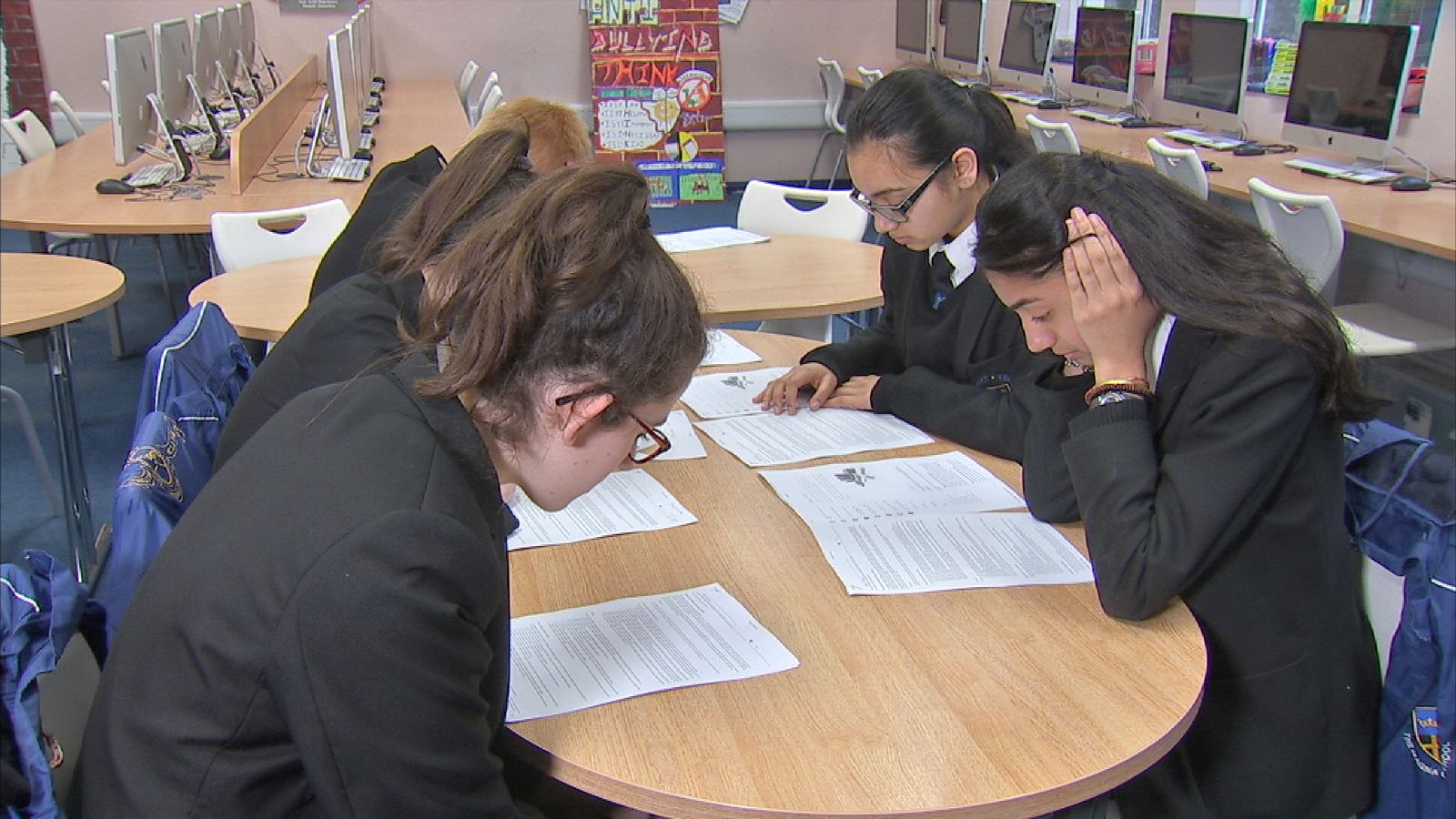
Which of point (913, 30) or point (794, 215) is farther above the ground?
point (913, 30)

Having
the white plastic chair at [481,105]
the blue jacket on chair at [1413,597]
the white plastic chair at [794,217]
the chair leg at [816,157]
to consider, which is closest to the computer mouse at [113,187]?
the white plastic chair at [481,105]

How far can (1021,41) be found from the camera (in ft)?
20.0

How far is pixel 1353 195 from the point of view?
12.1ft

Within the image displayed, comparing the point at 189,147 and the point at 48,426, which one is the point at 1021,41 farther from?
the point at 48,426

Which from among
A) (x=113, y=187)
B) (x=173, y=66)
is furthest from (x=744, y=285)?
(x=173, y=66)

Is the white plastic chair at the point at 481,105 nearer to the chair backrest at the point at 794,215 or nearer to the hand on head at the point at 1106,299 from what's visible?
the chair backrest at the point at 794,215

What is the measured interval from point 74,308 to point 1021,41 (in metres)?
4.94

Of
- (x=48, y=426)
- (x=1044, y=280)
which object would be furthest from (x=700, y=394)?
(x=48, y=426)

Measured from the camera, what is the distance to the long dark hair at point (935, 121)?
1.81 metres

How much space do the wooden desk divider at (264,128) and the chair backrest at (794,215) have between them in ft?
5.13

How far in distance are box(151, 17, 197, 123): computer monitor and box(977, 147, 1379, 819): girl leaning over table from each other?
3.36 metres

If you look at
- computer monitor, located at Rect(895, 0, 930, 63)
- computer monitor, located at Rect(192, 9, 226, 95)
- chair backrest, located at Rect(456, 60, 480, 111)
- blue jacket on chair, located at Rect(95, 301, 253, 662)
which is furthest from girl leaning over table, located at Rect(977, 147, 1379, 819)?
computer monitor, located at Rect(895, 0, 930, 63)

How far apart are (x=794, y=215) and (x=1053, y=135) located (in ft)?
5.65

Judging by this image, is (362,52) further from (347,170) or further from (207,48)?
(347,170)
